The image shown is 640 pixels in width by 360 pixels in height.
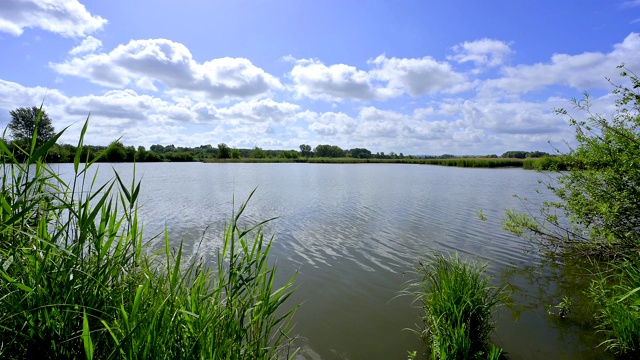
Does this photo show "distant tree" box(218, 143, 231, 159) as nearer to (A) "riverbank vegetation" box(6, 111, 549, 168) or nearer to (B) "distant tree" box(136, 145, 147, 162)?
(A) "riverbank vegetation" box(6, 111, 549, 168)

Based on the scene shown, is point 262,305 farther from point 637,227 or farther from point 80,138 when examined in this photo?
point 637,227

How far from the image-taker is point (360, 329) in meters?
5.16

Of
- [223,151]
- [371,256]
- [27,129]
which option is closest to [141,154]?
[223,151]

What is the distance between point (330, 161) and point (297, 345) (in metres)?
81.8

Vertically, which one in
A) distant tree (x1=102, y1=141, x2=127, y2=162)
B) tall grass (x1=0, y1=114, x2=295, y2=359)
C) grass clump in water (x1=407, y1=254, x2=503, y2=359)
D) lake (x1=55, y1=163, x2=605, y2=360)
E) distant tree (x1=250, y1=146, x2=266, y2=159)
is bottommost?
lake (x1=55, y1=163, x2=605, y2=360)

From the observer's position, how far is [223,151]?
97625mm

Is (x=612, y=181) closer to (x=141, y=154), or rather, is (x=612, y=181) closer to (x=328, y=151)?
(x=141, y=154)

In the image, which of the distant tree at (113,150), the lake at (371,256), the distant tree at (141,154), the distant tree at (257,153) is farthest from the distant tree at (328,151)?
the distant tree at (113,150)

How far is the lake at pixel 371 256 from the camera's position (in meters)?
4.82

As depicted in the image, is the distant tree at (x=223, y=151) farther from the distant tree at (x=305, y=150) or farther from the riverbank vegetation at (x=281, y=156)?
the distant tree at (x=305, y=150)

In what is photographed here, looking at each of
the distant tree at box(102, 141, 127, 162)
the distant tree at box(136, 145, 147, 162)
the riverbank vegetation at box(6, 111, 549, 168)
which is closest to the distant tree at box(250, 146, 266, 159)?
the riverbank vegetation at box(6, 111, 549, 168)

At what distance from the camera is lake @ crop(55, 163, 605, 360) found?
4.82 metres

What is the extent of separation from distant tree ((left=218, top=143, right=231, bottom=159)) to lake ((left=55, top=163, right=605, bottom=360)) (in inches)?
3197

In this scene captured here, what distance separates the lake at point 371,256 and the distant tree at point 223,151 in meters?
81.2
